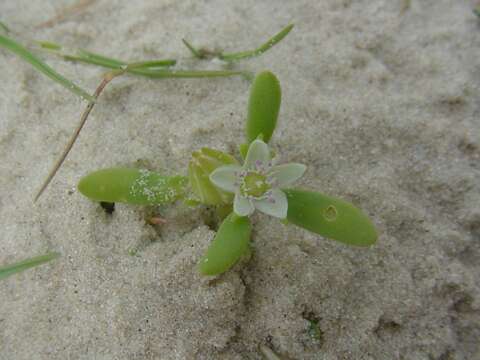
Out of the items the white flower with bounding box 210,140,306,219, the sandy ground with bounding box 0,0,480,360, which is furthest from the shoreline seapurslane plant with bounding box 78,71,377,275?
the sandy ground with bounding box 0,0,480,360

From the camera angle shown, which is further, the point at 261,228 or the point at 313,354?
the point at 261,228

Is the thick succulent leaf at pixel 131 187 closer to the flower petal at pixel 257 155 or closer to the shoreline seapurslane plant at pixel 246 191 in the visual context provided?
the shoreline seapurslane plant at pixel 246 191

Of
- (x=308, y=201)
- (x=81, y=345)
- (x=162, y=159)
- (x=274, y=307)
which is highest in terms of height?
(x=308, y=201)

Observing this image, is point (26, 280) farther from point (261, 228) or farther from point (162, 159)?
point (261, 228)

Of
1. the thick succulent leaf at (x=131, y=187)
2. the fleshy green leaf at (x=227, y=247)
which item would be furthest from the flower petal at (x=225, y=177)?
the thick succulent leaf at (x=131, y=187)

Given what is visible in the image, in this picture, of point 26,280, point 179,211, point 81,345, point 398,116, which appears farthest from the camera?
point 398,116

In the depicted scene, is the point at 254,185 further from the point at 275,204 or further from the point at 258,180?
the point at 275,204

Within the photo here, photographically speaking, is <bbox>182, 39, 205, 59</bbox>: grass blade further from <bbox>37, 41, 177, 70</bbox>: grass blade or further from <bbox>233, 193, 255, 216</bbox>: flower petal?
<bbox>233, 193, 255, 216</bbox>: flower petal

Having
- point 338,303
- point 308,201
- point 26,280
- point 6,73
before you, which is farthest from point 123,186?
point 6,73
